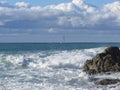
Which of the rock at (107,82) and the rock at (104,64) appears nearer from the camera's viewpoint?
the rock at (107,82)

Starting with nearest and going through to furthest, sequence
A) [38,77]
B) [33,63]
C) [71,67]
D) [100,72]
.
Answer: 1. [38,77]
2. [100,72]
3. [71,67]
4. [33,63]

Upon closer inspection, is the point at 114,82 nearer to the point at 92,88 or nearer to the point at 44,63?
the point at 92,88

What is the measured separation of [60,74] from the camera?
108 feet

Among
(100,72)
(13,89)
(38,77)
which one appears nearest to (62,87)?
(13,89)

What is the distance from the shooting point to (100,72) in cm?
3347

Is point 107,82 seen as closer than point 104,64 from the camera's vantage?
Yes

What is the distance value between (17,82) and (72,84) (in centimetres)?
351

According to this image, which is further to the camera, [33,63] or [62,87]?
[33,63]

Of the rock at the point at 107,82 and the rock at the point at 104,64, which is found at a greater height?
the rock at the point at 104,64

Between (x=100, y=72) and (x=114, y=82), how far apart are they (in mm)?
6028

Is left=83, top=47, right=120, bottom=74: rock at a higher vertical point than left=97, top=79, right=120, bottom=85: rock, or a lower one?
higher

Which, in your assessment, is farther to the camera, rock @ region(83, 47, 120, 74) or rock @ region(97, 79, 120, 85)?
rock @ region(83, 47, 120, 74)

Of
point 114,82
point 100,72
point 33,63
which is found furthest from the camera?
point 33,63

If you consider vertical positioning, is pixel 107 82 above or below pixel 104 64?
below
